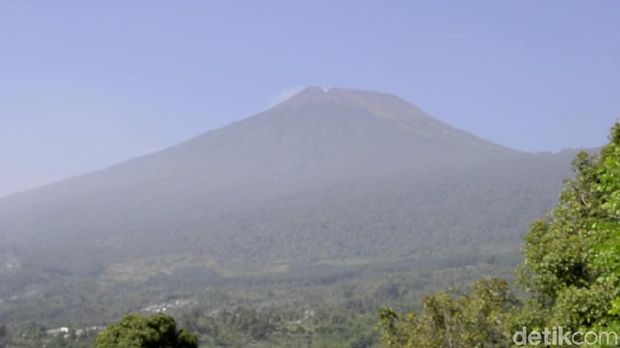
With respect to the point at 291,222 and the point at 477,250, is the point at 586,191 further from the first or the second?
the point at 291,222

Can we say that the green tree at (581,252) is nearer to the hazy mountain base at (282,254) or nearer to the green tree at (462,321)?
the green tree at (462,321)

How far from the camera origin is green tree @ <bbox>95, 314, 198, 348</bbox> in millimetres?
17953

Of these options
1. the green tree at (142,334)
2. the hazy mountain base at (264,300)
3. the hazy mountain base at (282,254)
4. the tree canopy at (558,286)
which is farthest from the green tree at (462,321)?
the hazy mountain base at (282,254)

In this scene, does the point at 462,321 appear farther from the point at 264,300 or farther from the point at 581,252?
the point at 264,300

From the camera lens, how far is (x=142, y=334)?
18.0 m

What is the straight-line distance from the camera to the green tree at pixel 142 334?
58.9 ft

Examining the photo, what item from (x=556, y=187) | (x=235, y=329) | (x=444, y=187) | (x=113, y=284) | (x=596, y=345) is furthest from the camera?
(x=444, y=187)

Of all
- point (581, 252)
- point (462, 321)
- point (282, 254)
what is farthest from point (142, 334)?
point (282, 254)

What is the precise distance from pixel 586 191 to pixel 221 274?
4905 inches

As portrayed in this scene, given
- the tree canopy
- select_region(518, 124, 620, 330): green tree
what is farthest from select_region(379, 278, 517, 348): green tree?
Answer: select_region(518, 124, 620, 330): green tree

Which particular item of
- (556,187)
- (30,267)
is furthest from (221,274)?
(556,187)

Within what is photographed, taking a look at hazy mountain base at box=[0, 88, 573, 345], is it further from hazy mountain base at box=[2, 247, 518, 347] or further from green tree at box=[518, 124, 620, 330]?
green tree at box=[518, 124, 620, 330]

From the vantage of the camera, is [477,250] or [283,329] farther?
[477,250]

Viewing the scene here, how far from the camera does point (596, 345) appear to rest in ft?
25.1
